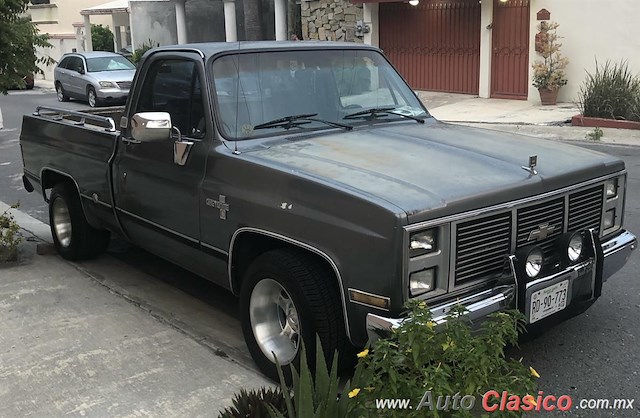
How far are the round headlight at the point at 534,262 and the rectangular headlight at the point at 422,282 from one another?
0.54 m

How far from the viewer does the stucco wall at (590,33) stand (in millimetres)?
15789

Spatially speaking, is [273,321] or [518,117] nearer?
[273,321]

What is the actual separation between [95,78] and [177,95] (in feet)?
60.4

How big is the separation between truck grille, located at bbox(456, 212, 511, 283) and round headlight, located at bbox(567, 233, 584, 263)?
42 centimetres

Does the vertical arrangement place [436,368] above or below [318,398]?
above

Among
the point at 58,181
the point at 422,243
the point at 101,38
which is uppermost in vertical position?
the point at 101,38

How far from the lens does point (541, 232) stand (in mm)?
3914

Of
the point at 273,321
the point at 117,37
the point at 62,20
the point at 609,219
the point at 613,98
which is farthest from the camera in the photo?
the point at 62,20

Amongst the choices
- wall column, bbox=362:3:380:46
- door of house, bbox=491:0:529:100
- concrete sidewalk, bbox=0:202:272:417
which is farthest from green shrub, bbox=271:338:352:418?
wall column, bbox=362:3:380:46

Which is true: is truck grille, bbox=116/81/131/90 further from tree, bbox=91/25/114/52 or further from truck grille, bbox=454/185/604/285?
truck grille, bbox=454/185/604/285

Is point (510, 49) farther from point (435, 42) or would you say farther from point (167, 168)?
point (167, 168)

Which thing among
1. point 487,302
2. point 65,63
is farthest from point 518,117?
point 65,63

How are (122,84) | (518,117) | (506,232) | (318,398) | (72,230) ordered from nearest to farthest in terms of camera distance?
(318,398) < (506,232) < (72,230) < (518,117) < (122,84)

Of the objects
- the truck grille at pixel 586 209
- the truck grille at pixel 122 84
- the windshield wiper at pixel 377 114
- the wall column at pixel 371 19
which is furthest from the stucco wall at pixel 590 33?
the truck grille at pixel 586 209
